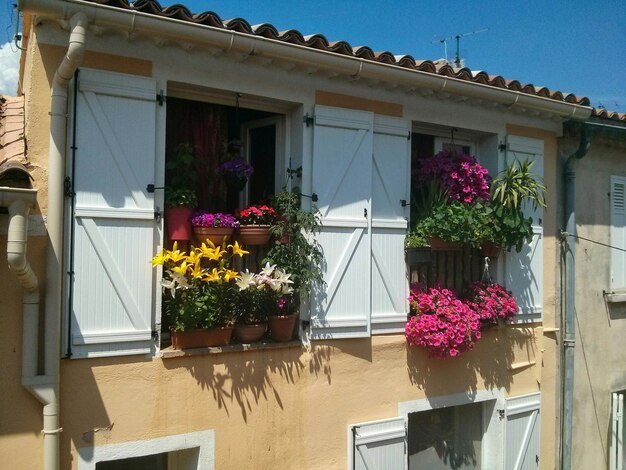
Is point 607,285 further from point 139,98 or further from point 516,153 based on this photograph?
point 139,98

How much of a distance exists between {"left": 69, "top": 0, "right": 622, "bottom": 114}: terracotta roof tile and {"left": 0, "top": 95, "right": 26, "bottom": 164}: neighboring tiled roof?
3.41ft

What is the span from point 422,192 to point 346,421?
2.32 m

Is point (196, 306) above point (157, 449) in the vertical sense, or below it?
above

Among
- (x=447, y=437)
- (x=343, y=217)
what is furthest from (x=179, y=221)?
(x=447, y=437)

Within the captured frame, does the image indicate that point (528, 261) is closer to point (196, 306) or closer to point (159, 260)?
point (196, 306)

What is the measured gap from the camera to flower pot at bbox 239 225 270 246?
15.9ft

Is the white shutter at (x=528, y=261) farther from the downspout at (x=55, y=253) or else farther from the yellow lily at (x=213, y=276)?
the downspout at (x=55, y=253)

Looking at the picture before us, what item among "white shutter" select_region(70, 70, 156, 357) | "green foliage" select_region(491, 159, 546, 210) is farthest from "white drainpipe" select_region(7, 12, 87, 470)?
"green foliage" select_region(491, 159, 546, 210)

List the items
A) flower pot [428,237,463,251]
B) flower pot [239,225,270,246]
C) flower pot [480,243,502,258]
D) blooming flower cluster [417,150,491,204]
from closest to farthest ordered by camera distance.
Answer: flower pot [239,225,270,246], flower pot [428,237,463,251], blooming flower cluster [417,150,491,204], flower pot [480,243,502,258]

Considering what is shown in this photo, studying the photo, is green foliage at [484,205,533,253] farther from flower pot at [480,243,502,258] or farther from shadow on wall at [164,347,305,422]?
shadow on wall at [164,347,305,422]

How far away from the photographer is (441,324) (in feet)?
18.0

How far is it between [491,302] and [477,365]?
27.2 inches

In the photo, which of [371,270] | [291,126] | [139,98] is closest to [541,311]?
[371,270]

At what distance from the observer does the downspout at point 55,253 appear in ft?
12.5
